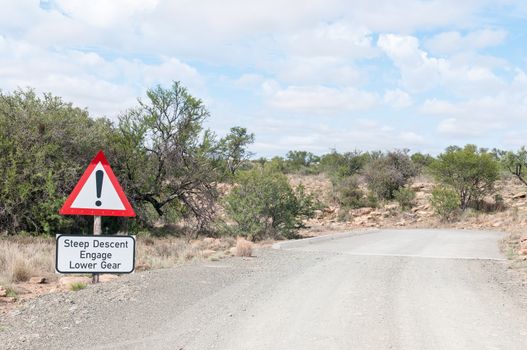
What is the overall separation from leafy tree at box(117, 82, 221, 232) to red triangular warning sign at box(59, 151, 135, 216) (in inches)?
611

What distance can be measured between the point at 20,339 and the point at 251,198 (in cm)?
1883

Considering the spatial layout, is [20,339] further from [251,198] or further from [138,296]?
[251,198]

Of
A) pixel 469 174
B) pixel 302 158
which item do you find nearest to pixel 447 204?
pixel 469 174

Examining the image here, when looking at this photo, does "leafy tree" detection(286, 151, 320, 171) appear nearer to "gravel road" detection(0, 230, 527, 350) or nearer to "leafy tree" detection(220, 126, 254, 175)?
"leafy tree" detection(220, 126, 254, 175)

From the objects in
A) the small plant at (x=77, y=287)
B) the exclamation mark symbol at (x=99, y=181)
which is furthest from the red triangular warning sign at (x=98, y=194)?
the small plant at (x=77, y=287)

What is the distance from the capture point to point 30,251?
14883 millimetres

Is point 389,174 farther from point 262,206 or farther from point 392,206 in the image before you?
point 262,206

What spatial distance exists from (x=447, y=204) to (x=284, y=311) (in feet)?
99.2

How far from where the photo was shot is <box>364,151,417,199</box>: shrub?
4600 cm

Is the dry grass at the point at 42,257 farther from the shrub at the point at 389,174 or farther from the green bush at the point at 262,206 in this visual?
the shrub at the point at 389,174

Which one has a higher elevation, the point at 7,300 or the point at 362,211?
the point at 7,300

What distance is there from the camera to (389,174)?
46.1 metres

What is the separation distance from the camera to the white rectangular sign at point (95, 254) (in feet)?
27.1

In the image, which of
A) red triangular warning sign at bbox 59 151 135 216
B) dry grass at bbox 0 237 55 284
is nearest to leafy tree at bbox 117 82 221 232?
dry grass at bbox 0 237 55 284
